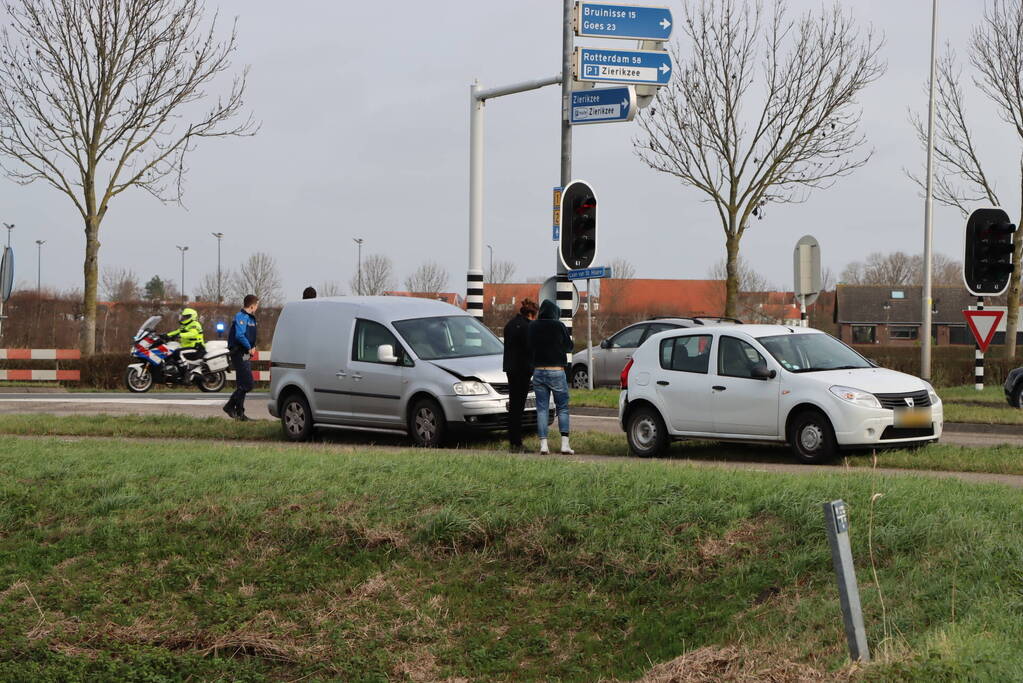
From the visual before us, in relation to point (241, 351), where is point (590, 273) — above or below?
above

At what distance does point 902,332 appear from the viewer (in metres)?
92.6

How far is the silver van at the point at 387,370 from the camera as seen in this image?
13.9 m

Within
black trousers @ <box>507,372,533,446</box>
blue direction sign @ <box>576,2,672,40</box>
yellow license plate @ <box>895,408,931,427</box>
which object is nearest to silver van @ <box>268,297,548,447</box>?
black trousers @ <box>507,372,533,446</box>

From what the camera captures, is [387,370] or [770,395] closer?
[770,395]

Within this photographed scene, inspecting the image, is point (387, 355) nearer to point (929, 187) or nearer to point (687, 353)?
point (687, 353)

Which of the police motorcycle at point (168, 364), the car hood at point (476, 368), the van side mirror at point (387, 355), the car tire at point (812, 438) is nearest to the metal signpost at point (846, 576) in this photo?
the car tire at point (812, 438)

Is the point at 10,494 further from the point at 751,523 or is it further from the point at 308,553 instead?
the point at 751,523

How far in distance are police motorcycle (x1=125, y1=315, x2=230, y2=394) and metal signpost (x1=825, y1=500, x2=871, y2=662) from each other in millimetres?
20991

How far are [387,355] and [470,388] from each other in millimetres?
1167

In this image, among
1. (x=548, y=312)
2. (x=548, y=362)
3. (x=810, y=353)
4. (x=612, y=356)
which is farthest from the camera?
(x=612, y=356)

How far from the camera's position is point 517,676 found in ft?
23.1

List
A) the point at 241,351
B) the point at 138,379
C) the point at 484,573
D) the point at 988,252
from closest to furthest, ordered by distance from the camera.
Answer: the point at 484,573, the point at 241,351, the point at 988,252, the point at 138,379

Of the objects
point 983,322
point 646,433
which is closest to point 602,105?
point 646,433

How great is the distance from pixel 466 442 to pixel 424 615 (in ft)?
23.4
